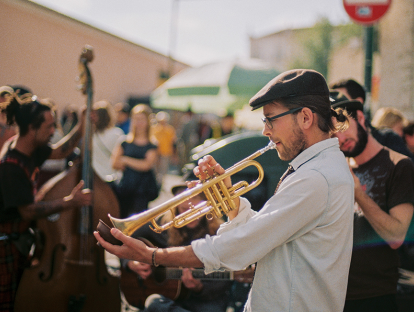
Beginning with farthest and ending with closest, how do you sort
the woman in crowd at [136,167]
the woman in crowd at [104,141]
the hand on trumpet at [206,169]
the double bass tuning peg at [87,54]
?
the woman in crowd at [104,141] < the woman in crowd at [136,167] < the double bass tuning peg at [87,54] < the hand on trumpet at [206,169]

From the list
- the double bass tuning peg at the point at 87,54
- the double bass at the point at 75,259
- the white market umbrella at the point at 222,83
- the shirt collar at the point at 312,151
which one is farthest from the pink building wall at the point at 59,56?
the shirt collar at the point at 312,151

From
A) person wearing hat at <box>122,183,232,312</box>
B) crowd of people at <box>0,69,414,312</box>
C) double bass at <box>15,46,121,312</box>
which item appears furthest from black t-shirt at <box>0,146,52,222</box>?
person wearing hat at <box>122,183,232,312</box>

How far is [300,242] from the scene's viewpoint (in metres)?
1.52

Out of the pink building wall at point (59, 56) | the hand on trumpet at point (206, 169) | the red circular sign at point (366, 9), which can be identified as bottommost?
the hand on trumpet at point (206, 169)

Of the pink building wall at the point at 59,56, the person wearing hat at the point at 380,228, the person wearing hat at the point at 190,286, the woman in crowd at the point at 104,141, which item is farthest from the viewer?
the pink building wall at the point at 59,56

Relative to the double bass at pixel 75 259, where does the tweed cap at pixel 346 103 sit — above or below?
above

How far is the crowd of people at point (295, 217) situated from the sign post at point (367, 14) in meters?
1.52

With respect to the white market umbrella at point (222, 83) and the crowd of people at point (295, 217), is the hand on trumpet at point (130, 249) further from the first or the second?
the white market umbrella at point (222, 83)

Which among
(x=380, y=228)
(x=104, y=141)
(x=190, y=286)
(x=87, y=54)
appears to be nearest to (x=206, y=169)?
(x=380, y=228)

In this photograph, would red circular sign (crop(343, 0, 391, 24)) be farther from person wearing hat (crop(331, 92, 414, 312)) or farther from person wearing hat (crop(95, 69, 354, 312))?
person wearing hat (crop(95, 69, 354, 312))

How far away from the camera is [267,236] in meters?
1.45

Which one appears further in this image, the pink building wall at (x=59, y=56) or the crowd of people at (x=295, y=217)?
the pink building wall at (x=59, y=56)

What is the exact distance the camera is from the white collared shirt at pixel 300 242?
145 centimetres

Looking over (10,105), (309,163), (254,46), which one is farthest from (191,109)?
(254,46)
